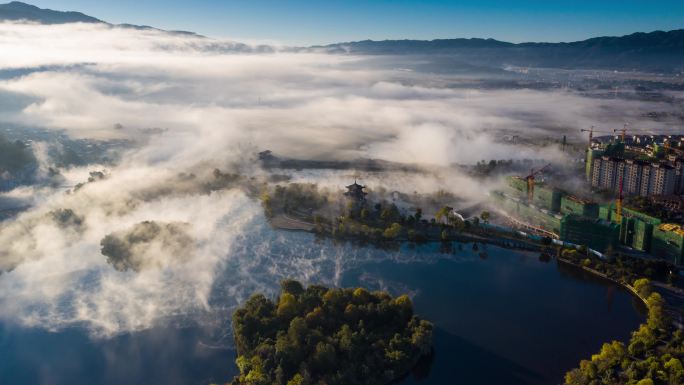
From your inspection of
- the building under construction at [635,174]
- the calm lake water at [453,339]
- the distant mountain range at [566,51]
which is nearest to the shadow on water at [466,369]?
the calm lake water at [453,339]

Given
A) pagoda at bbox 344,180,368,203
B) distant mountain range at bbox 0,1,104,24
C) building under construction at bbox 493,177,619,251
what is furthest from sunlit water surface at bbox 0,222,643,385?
distant mountain range at bbox 0,1,104,24

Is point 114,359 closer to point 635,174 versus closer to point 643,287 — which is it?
point 643,287

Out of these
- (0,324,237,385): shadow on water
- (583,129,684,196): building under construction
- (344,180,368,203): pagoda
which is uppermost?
(583,129,684,196): building under construction

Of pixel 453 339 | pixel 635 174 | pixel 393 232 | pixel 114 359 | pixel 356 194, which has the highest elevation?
pixel 635 174

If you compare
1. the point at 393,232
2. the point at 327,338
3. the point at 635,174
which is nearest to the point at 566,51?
the point at 635,174

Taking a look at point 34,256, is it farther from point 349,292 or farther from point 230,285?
point 349,292

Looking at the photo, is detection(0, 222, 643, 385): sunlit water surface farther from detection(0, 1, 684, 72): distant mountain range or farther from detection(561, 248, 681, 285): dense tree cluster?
detection(0, 1, 684, 72): distant mountain range
